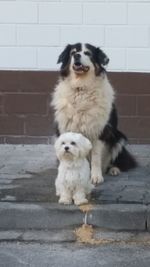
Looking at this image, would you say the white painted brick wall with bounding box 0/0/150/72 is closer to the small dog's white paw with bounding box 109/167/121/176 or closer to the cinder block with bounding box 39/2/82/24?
the cinder block with bounding box 39/2/82/24

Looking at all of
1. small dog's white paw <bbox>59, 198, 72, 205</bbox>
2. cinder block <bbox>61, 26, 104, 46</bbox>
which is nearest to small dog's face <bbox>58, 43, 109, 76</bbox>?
small dog's white paw <bbox>59, 198, 72, 205</bbox>

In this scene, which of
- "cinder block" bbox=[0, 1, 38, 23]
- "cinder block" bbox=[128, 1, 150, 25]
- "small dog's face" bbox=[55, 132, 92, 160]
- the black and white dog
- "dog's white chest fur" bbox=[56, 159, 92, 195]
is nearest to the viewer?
"small dog's face" bbox=[55, 132, 92, 160]

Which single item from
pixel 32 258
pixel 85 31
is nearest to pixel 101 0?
pixel 85 31

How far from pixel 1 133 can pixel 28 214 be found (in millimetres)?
3119

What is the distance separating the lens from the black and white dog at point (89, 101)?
7023mm

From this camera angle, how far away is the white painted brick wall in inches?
351

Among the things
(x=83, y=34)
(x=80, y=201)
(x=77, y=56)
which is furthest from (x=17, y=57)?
(x=80, y=201)

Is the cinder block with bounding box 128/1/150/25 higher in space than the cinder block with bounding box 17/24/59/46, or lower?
higher

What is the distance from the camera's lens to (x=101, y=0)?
8.89 meters

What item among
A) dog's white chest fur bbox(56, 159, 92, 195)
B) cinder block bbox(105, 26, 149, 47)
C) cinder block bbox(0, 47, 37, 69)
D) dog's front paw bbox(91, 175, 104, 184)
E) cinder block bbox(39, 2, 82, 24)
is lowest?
dog's front paw bbox(91, 175, 104, 184)

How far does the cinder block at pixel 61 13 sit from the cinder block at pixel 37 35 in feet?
0.41

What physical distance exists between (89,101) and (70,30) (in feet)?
6.89

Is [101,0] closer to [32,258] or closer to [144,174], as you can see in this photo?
[144,174]

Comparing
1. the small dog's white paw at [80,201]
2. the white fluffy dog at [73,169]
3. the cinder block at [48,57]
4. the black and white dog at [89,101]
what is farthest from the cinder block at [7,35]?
the small dog's white paw at [80,201]
